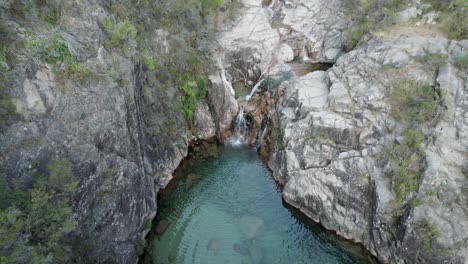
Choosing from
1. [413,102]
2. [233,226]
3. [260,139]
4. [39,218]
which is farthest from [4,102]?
[413,102]

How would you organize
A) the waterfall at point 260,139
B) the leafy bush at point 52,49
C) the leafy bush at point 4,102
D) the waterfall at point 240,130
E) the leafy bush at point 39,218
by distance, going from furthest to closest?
the waterfall at point 240,130
the waterfall at point 260,139
the leafy bush at point 52,49
the leafy bush at point 4,102
the leafy bush at point 39,218

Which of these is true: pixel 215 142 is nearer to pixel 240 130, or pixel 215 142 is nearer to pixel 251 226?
pixel 240 130

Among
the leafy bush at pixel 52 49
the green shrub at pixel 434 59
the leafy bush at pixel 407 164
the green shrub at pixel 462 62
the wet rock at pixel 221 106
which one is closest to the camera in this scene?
the leafy bush at pixel 52 49

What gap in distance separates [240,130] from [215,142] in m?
2.27

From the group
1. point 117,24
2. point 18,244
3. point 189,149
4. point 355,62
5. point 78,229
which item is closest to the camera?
point 18,244

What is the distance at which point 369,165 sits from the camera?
57.8 ft

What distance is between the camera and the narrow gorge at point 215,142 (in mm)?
12328

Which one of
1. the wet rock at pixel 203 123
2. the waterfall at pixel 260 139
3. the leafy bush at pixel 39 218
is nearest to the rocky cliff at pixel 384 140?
the waterfall at pixel 260 139

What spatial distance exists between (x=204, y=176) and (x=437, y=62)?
16.0 metres

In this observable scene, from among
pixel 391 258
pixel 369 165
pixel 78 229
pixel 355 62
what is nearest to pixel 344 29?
pixel 355 62

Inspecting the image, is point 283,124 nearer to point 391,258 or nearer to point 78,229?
A: point 391,258

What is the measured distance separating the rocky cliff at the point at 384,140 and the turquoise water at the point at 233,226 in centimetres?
108

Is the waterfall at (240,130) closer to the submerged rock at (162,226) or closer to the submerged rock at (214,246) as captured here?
the submerged rock at (162,226)

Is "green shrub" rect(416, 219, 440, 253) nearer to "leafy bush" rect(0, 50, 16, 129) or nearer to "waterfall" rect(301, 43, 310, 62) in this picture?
"leafy bush" rect(0, 50, 16, 129)
